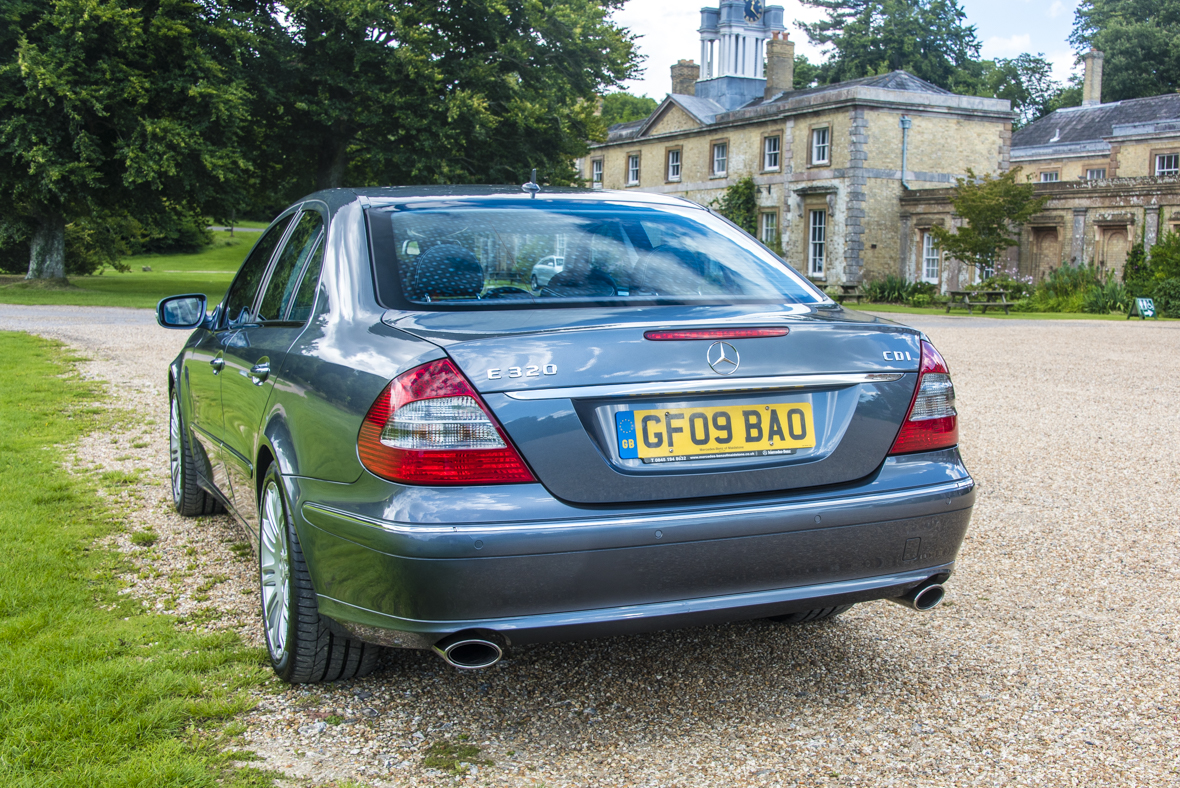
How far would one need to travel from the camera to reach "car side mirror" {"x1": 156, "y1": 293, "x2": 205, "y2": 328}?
15.8ft

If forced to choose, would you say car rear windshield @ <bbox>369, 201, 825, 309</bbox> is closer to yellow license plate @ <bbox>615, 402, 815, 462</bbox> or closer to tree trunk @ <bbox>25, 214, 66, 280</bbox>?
yellow license plate @ <bbox>615, 402, 815, 462</bbox>

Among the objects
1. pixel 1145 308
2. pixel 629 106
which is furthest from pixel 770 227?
pixel 629 106

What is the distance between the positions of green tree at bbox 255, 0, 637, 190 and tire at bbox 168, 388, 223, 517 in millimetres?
23774

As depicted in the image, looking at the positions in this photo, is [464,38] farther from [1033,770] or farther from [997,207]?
[1033,770]

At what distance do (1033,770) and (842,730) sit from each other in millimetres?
519

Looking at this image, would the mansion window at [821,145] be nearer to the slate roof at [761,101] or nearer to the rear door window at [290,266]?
the slate roof at [761,101]

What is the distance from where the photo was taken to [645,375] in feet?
8.92

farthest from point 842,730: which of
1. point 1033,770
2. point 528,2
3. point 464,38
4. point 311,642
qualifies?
point 464,38

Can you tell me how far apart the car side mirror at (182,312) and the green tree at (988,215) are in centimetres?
3213

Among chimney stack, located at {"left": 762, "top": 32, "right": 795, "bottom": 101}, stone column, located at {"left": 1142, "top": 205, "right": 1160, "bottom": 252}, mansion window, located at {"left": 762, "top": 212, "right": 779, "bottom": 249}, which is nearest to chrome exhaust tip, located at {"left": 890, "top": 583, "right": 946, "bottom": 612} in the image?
stone column, located at {"left": 1142, "top": 205, "right": 1160, "bottom": 252}

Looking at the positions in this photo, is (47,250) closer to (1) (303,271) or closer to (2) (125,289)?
(2) (125,289)

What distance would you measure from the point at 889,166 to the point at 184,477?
4005cm

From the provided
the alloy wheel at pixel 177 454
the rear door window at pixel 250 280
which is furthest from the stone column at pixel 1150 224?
the rear door window at pixel 250 280

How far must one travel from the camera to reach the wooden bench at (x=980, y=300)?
30.3m
